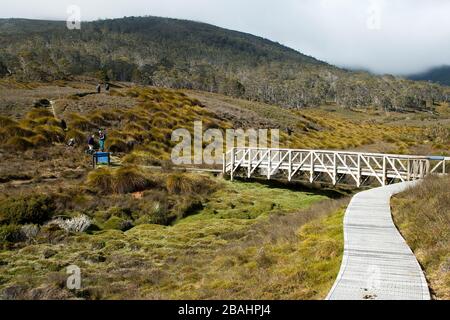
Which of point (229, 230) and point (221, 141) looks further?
point (221, 141)

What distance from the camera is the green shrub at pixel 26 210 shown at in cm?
1694

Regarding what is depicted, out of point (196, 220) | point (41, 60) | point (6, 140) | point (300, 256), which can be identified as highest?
point (41, 60)

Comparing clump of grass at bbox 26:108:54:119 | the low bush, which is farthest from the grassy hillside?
clump of grass at bbox 26:108:54:119

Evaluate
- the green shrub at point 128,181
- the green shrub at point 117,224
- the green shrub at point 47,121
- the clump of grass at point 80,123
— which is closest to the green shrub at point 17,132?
the green shrub at point 47,121

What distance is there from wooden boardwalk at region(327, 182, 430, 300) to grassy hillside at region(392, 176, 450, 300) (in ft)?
0.75

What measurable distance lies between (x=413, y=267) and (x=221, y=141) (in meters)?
33.7

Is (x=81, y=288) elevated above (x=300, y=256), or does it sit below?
below

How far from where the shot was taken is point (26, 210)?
A: 17.4 m

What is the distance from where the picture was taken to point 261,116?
205 ft

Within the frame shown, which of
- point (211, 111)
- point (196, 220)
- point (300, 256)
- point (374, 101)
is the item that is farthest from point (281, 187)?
point (374, 101)

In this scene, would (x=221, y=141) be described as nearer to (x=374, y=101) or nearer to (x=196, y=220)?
(x=196, y=220)

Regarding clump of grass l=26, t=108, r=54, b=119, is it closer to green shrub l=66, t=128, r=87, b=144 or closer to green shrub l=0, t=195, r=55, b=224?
green shrub l=66, t=128, r=87, b=144
